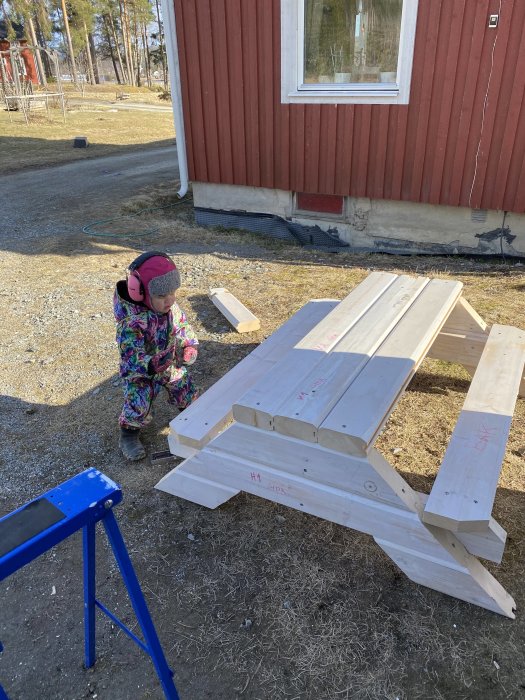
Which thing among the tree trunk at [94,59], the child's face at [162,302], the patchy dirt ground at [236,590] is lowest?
the patchy dirt ground at [236,590]

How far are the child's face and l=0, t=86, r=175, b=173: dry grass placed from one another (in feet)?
41.3

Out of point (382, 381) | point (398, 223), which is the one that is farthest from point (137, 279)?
point (398, 223)

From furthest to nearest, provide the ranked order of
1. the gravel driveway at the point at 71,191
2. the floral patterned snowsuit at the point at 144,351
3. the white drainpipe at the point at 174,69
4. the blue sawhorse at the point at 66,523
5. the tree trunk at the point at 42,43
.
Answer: the tree trunk at the point at 42,43 < the gravel driveway at the point at 71,191 < the white drainpipe at the point at 174,69 < the floral patterned snowsuit at the point at 144,351 < the blue sawhorse at the point at 66,523

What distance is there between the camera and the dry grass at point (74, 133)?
15.3m

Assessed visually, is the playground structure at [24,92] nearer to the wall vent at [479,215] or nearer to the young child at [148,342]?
the wall vent at [479,215]

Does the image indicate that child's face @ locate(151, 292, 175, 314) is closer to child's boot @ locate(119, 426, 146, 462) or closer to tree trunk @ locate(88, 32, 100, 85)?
child's boot @ locate(119, 426, 146, 462)

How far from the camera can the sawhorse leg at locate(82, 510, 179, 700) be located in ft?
5.05

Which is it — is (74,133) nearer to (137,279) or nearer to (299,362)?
(137,279)

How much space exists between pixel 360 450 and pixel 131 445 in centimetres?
172

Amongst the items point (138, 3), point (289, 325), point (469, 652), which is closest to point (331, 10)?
point (289, 325)

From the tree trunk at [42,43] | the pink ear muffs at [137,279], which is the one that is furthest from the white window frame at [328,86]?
the tree trunk at [42,43]

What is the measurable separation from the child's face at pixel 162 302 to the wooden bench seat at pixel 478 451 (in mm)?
1615

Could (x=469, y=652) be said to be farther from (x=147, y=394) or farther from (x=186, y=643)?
(x=147, y=394)

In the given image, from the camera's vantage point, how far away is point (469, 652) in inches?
82.1
